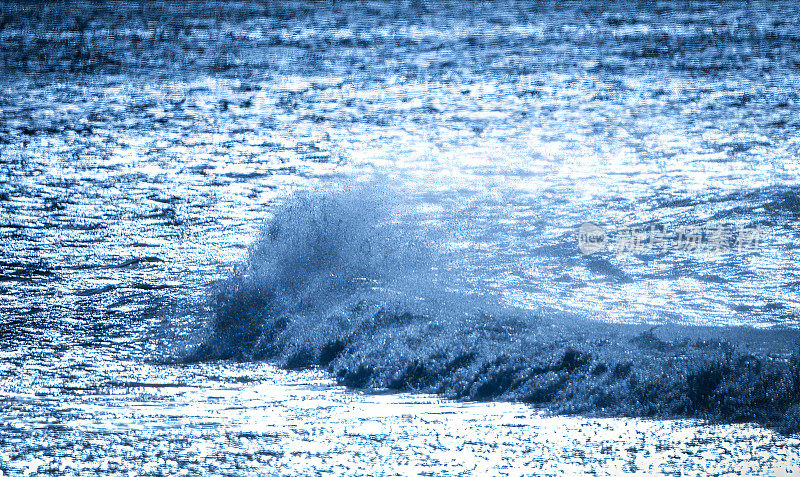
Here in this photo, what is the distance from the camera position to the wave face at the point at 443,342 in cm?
252

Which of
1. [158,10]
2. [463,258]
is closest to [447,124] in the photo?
[463,258]

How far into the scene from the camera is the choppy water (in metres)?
2.55

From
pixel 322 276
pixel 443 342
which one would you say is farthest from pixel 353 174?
pixel 443 342

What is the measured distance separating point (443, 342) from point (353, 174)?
5.12 feet

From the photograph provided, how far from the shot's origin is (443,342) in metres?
2.83

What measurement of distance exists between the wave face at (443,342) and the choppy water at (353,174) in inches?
4.1

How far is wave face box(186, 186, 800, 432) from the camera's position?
2520 millimetres

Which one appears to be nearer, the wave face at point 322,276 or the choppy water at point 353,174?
the choppy water at point 353,174

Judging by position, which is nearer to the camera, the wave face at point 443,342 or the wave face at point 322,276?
the wave face at point 443,342

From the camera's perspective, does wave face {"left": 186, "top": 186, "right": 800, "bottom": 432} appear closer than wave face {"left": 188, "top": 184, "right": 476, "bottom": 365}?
Yes

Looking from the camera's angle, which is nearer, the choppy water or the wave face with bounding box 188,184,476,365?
the choppy water

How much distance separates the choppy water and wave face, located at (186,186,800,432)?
0.34ft

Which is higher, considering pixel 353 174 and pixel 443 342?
pixel 353 174

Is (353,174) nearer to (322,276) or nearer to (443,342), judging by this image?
(322,276)
